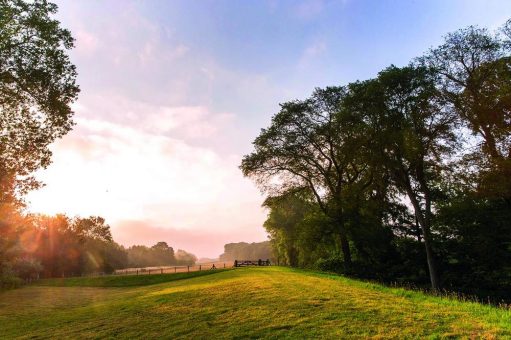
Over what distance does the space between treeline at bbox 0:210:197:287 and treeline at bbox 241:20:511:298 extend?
43.6 metres

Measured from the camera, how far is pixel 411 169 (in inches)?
1264

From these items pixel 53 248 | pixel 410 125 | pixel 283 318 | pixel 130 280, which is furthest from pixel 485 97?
pixel 53 248

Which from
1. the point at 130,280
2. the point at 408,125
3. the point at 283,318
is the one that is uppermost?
the point at 408,125

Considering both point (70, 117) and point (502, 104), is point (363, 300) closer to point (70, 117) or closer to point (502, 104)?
point (70, 117)

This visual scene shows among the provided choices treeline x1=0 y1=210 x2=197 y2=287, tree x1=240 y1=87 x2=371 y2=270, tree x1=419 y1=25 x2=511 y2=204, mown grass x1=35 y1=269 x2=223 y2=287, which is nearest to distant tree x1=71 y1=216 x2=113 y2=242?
treeline x1=0 y1=210 x2=197 y2=287

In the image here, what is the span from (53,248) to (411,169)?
273ft

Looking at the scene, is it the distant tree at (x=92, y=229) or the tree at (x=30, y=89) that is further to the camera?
the distant tree at (x=92, y=229)

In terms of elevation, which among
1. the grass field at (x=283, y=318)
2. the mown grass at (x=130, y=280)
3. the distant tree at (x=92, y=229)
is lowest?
the mown grass at (x=130, y=280)

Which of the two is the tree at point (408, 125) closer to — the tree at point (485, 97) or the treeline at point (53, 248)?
the tree at point (485, 97)

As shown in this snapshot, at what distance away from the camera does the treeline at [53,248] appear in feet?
176

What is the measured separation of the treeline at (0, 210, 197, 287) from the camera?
5359 cm

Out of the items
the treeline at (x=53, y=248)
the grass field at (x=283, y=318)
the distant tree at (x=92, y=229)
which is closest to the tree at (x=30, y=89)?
the grass field at (x=283, y=318)

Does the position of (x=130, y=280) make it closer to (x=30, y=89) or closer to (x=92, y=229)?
(x=30, y=89)

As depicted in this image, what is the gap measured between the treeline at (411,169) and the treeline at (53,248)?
1716 inches
